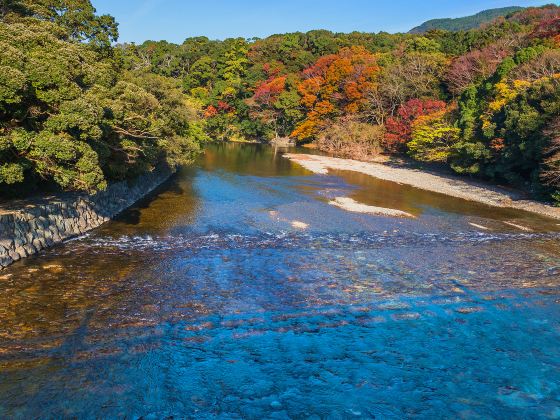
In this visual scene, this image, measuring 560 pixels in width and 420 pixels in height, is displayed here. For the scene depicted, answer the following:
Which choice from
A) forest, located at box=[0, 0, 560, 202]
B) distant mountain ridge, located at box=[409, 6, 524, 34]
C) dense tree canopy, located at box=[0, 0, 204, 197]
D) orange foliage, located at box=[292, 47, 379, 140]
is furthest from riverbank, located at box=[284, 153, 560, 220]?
distant mountain ridge, located at box=[409, 6, 524, 34]

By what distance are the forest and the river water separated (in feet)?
12.3

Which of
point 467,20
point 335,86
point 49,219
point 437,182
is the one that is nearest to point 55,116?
point 49,219

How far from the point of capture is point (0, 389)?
7395 millimetres

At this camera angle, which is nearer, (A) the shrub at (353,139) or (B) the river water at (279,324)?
(B) the river water at (279,324)

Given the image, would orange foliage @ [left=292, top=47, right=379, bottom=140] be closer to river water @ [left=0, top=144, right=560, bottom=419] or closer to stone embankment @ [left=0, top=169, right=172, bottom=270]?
river water @ [left=0, top=144, right=560, bottom=419]

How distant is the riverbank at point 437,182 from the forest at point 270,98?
4.06 ft

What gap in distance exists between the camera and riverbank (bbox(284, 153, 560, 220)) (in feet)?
87.4

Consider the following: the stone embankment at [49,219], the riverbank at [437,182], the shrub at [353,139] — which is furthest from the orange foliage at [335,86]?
the stone embankment at [49,219]

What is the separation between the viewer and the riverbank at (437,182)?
2665cm

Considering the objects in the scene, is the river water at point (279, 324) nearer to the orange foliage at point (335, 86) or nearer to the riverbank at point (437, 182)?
the riverbank at point (437, 182)

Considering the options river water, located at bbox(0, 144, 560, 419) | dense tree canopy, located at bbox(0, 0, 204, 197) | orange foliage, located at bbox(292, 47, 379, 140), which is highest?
orange foliage, located at bbox(292, 47, 379, 140)

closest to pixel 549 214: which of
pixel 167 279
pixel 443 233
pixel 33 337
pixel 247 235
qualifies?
pixel 443 233

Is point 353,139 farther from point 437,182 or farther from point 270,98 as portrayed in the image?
point 437,182

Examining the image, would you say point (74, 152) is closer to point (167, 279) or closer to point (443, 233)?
point (167, 279)
